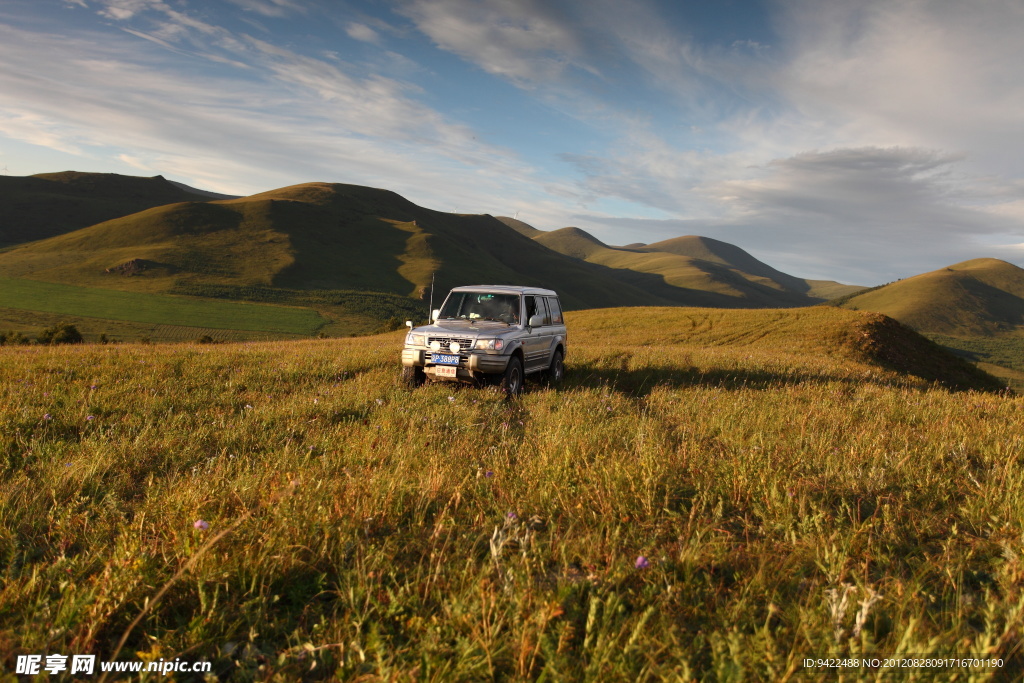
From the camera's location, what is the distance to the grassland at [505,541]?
8.18 ft

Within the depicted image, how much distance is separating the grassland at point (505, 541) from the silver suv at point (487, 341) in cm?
246

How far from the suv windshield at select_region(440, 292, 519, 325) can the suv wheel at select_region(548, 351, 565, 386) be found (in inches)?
71.0

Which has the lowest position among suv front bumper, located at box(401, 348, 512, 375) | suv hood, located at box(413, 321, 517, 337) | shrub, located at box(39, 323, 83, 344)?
shrub, located at box(39, 323, 83, 344)

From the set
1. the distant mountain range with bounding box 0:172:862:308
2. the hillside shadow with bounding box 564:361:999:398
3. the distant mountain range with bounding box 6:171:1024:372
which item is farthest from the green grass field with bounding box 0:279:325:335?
Answer: the hillside shadow with bounding box 564:361:999:398

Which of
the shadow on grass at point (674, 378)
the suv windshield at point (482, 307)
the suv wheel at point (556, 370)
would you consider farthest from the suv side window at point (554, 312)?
the suv windshield at point (482, 307)

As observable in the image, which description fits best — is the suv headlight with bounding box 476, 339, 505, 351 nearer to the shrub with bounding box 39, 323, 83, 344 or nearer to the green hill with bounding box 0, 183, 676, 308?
the shrub with bounding box 39, 323, 83, 344

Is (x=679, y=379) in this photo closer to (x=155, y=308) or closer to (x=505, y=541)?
(x=505, y=541)

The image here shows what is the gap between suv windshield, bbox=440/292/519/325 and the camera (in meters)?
11.2

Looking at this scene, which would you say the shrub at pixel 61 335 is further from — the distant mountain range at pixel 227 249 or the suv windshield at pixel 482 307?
the distant mountain range at pixel 227 249

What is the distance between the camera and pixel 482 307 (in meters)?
11.6

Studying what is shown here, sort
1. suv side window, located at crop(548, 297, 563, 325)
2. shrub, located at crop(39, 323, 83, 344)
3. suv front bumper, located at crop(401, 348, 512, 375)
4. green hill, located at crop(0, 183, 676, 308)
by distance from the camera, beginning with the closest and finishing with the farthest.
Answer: suv front bumper, located at crop(401, 348, 512, 375) < suv side window, located at crop(548, 297, 563, 325) < shrub, located at crop(39, 323, 83, 344) < green hill, located at crop(0, 183, 676, 308)

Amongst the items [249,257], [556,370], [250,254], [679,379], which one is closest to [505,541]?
[556,370]

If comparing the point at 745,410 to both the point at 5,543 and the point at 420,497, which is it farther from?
the point at 5,543

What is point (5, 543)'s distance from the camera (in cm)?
333
